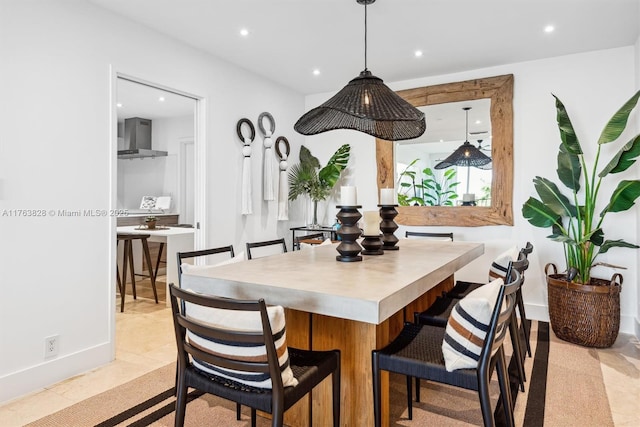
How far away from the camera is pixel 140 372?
2730 mm

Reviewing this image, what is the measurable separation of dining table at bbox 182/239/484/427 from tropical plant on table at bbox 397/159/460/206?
7.58ft

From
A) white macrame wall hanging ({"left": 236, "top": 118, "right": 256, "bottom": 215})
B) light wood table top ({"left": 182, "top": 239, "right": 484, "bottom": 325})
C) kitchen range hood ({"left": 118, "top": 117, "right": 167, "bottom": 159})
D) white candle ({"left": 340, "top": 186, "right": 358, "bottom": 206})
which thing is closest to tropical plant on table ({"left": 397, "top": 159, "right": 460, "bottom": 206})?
white macrame wall hanging ({"left": 236, "top": 118, "right": 256, "bottom": 215})

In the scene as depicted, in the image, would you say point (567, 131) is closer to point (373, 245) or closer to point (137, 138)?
point (373, 245)

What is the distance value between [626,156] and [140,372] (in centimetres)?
388

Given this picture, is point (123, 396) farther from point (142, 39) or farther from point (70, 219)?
point (142, 39)

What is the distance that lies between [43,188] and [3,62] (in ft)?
2.44

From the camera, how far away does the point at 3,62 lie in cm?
233

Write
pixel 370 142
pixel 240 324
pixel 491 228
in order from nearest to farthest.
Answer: pixel 240 324
pixel 491 228
pixel 370 142

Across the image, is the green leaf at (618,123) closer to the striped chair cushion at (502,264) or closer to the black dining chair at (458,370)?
the striped chair cushion at (502,264)

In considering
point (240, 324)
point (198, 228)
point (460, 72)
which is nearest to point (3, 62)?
point (198, 228)

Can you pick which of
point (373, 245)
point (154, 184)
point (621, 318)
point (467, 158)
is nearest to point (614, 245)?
point (621, 318)

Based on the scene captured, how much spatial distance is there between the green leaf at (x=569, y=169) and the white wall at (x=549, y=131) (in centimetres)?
30

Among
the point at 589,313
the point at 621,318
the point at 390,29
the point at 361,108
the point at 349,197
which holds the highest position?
the point at 390,29

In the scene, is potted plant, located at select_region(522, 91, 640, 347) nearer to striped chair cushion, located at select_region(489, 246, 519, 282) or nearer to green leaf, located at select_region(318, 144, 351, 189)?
striped chair cushion, located at select_region(489, 246, 519, 282)
